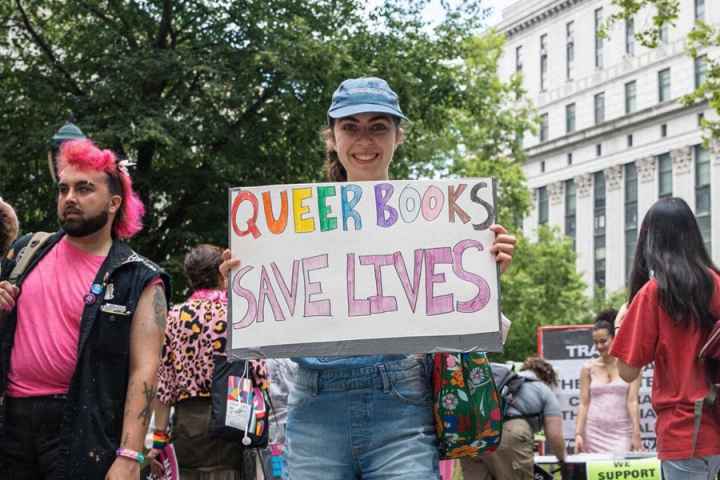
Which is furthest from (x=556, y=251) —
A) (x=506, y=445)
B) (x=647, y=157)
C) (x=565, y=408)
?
(x=506, y=445)

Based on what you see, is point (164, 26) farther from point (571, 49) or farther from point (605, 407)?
point (571, 49)

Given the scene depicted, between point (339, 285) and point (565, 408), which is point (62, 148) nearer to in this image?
point (339, 285)

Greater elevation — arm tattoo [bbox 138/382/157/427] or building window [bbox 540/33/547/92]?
building window [bbox 540/33/547/92]

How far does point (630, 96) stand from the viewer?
78.9 m

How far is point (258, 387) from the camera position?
711 centimetres

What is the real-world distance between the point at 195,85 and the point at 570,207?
207 feet

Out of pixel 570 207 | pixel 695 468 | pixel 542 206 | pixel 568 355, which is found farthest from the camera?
pixel 542 206

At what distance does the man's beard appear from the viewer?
4.69 meters

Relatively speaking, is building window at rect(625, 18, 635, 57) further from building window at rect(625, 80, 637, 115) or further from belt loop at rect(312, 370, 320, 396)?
belt loop at rect(312, 370, 320, 396)

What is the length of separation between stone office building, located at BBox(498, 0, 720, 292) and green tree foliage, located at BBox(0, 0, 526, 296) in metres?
45.8

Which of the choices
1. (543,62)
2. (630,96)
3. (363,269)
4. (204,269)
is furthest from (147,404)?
(543,62)

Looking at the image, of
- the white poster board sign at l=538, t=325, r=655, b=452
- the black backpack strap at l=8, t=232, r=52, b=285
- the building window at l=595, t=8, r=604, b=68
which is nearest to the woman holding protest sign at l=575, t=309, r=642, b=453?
the white poster board sign at l=538, t=325, r=655, b=452

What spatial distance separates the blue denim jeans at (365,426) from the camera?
Answer: 3879mm

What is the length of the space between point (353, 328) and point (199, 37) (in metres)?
20.7
